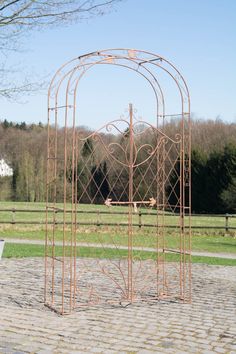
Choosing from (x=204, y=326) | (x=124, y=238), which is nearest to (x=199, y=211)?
(x=124, y=238)

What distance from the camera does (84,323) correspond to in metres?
6.16

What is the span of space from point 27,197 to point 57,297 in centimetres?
3333

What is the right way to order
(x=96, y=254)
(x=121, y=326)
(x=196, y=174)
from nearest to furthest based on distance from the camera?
1. (x=121, y=326)
2. (x=96, y=254)
3. (x=196, y=174)

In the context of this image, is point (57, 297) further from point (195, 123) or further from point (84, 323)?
point (195, 123)

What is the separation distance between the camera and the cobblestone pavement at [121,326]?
523 centimetres

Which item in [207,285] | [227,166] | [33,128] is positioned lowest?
[207,285]

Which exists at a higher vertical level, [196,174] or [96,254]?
[196,174]

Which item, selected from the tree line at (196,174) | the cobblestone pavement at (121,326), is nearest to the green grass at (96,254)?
the cobblestone pavement at (121,326)

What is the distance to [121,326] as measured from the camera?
238 inches

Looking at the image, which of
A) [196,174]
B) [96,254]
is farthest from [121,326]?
[196,174]

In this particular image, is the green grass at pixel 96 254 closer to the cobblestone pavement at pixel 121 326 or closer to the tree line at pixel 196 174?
the cobblestone pavement at pixel 121 326

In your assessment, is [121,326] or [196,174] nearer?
[121,326]

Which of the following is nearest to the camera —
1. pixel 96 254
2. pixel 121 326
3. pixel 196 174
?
pixel 121 326

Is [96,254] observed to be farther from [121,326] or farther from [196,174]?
[196,174]
